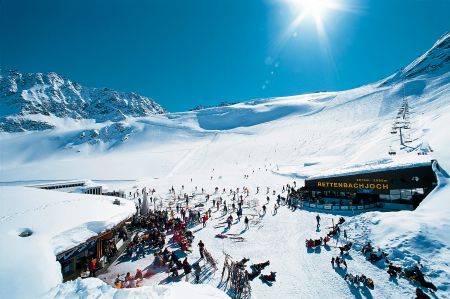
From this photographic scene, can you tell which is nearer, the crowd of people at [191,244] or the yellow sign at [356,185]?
the crowd of people at [191,244]

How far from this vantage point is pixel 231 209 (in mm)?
32031

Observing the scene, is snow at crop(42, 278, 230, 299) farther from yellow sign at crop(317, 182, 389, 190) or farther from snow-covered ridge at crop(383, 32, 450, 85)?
snow-covered ridge at crop(383, 32, 450, 85)

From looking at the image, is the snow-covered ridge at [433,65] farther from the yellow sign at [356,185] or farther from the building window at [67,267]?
the building window at [67,267]

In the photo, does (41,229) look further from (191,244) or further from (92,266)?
(191,244)

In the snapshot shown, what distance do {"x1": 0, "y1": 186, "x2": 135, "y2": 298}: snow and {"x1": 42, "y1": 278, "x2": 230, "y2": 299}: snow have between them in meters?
2.45

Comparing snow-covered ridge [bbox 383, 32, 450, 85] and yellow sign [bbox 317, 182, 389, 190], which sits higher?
snow-covered ridge [bbox 383, 32, 450, 85]

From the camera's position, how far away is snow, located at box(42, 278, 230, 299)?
666cm

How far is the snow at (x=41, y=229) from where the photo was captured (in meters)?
8.84

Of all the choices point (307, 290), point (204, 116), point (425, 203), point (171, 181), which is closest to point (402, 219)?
point (425, 203)

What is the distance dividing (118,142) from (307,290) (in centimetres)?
13817

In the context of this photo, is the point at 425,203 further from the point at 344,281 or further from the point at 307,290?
the point at 307,290

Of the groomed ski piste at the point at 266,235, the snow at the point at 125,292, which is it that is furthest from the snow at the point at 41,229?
the snow at the point at 125,292

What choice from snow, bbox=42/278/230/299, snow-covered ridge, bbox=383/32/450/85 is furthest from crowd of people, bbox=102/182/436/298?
snow-covered ridge, bbox=383/32/450/85

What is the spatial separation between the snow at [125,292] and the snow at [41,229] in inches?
96.6
